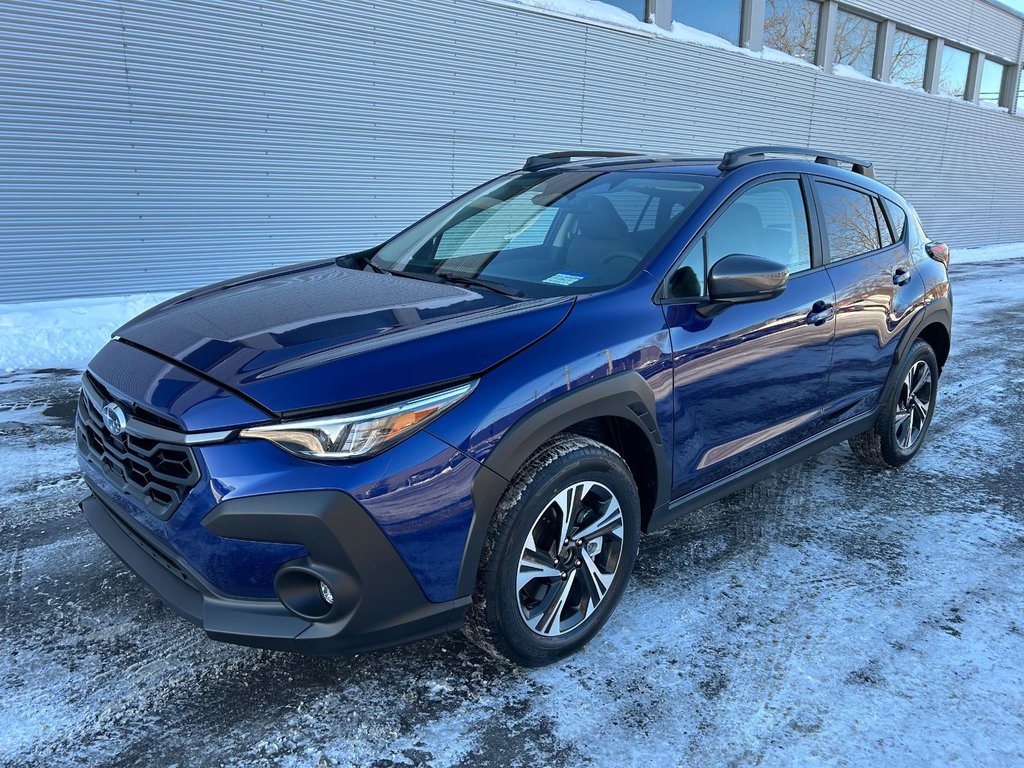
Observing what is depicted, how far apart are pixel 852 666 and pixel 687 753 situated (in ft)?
Result: 2.72

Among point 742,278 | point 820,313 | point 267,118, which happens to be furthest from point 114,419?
point 267,118

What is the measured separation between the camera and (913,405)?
4.56 m

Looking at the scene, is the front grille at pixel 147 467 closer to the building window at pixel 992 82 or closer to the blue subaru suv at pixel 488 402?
the blue subaru suv at pixel 488 402

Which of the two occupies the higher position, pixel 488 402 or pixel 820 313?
pixel 820 313

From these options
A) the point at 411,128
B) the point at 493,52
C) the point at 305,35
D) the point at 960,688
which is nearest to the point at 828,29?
the point at 493,52

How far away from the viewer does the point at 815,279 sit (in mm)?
3553

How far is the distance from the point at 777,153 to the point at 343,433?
272cm

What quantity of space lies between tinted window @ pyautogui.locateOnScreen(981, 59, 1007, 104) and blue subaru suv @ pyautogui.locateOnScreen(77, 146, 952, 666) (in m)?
23.8

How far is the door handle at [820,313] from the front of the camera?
345cm

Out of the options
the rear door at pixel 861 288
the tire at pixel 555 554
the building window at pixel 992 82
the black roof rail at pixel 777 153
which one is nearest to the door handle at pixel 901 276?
the rear door at pixel 861 288

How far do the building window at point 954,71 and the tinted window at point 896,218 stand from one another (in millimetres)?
19775

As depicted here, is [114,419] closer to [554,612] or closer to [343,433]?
[343,433]

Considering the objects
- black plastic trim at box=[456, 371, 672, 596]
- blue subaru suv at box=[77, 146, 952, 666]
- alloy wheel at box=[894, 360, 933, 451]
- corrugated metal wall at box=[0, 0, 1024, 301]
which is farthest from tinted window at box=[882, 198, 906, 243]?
corrugated metal wall at box=[0, 0, 1024, 301]

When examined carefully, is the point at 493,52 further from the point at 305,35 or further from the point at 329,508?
the point at 329,508
